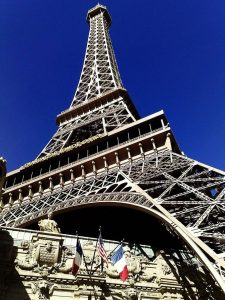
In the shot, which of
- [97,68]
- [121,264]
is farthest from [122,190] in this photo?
[97,68]

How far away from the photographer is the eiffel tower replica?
18094 millimetres

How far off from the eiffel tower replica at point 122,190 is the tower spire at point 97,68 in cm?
825

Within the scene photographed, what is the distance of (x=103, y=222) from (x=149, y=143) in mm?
8287

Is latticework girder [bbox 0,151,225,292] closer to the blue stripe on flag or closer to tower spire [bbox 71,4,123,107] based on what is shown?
the blue stripe on flag

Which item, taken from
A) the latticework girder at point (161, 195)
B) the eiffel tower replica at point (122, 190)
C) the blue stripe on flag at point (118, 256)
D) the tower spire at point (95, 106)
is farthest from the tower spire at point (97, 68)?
the blue stripe on flag at point (118, 256)

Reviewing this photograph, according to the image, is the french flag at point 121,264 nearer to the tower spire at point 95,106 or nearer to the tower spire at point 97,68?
the tower spire at point 95,106

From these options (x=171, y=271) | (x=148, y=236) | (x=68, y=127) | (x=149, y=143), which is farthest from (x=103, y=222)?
(x=68, y=127)

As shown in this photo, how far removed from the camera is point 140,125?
125 ft

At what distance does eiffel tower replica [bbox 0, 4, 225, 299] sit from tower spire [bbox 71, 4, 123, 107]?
8.25 meters

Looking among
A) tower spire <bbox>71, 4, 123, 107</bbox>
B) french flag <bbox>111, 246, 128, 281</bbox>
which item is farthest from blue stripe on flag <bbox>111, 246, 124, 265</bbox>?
tower spire <bbox>71, 4, 123, 107</bbox>

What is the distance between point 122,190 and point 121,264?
39.9ft

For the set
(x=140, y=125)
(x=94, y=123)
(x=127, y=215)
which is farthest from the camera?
(x=94, y=123)

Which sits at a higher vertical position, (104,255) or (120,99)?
(120,99)

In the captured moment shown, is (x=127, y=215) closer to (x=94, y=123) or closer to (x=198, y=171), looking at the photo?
(x=198, y=171)
